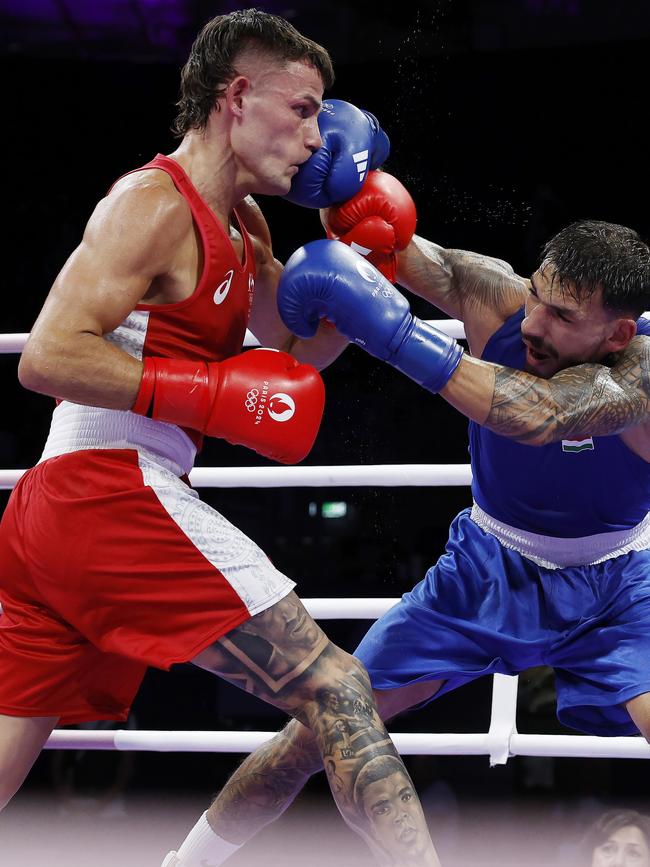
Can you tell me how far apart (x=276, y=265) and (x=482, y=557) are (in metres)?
0.74

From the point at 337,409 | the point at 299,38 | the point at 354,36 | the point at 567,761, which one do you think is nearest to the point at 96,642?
the point at 299,38

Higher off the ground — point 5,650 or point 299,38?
point 299,38

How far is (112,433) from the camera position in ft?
5.81

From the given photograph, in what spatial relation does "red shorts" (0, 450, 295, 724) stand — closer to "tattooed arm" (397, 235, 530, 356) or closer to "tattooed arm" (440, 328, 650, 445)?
"tattooed arm" (440, 328, 650, 445)

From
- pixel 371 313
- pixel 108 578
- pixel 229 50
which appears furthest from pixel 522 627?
pixel 229 50

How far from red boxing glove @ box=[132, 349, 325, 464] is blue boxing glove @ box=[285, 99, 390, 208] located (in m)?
0.42

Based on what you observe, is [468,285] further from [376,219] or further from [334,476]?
[334,476]

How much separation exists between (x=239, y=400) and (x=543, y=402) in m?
0.57

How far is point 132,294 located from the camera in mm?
1680

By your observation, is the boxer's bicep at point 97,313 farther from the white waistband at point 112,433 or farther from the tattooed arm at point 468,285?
the tattooed arm at point 468,285

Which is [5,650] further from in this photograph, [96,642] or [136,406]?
[136,406]

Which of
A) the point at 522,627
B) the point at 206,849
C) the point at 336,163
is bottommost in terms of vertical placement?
the point at 206,849

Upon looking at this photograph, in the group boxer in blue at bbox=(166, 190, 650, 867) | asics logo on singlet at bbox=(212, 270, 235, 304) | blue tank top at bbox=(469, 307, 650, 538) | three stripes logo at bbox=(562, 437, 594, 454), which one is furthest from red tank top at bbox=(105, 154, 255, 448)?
three stripes logo at bbox=(562, 437, 594, 454)

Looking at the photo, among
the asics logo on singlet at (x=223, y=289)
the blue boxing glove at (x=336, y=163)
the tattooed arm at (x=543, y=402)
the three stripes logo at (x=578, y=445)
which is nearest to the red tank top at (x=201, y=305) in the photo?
the asics logo on singlet at (x=223, y=289)
